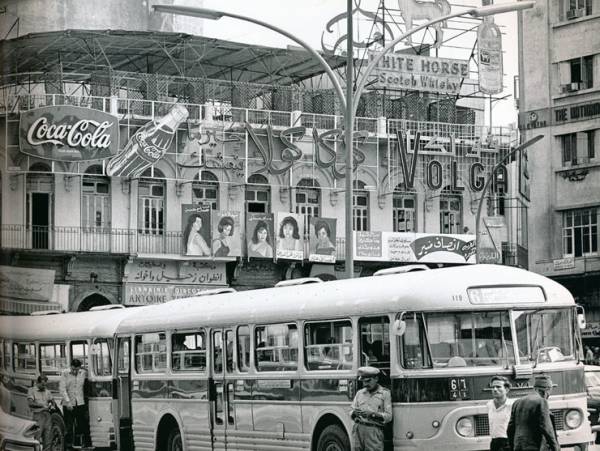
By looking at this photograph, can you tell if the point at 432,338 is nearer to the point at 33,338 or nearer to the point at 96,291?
the point at 33,338

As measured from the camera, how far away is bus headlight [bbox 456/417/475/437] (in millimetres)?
14195

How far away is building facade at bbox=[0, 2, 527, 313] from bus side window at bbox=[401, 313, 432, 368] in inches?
1137

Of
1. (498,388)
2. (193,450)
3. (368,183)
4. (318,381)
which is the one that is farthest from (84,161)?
(498,388)

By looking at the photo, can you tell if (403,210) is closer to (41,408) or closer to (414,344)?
(41,408)

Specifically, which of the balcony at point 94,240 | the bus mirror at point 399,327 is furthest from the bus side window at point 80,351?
the balcony at point 94,240

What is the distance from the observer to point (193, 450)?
62.1 ft

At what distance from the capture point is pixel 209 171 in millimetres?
47406

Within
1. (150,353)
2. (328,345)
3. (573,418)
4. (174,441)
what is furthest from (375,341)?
(150,353)

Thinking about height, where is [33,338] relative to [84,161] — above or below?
below

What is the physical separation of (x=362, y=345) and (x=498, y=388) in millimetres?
2350

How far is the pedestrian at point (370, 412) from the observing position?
14.1m

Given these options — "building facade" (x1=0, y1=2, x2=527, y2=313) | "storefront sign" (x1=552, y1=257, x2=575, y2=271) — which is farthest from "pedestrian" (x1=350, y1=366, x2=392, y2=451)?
"storefront sign" (x1=552, y1=257, x2=575, y2=271)

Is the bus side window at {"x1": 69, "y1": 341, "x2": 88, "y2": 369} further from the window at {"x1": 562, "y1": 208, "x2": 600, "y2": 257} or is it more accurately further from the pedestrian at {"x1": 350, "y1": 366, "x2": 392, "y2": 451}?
the window at {"x1": 562, "y1": 208, "x2": 600, "y2": 257}

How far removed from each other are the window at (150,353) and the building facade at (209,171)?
73.2 ft
